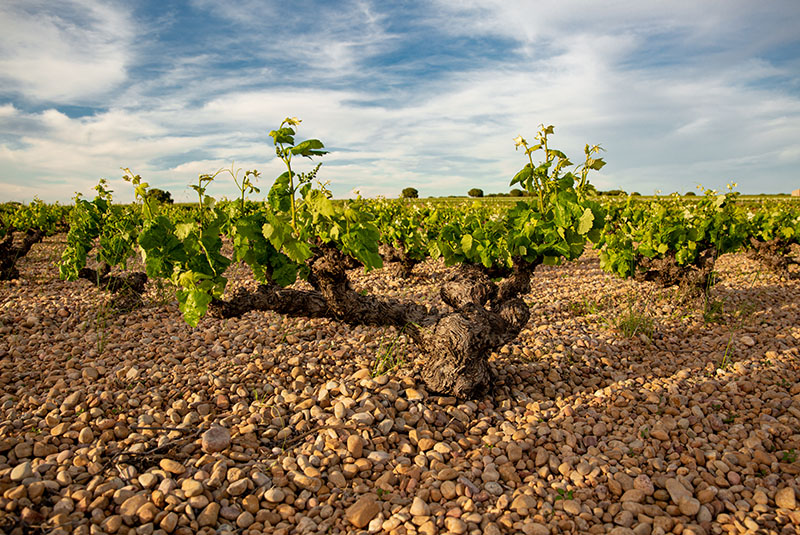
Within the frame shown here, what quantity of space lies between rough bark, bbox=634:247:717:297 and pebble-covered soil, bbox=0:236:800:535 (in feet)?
3.84

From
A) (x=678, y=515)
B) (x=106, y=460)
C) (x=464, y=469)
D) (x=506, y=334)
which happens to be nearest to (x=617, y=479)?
(x=678, y=515)

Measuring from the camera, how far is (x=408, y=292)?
8.89 meters

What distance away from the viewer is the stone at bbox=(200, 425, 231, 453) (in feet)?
11.9

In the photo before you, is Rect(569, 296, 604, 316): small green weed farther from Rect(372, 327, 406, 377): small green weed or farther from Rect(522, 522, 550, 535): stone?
Rect(522, 522, 550, 535): stone

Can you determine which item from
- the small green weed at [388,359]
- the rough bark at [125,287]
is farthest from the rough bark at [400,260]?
the rough bark at [125,287]

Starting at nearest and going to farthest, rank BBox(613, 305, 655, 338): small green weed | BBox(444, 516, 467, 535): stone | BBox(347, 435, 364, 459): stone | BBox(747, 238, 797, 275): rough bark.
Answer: BBox(444, 516, 467, 535): stone, BBox(347, 435, 364, 459): stone, BBox(613, 305, 655, 338): small green weed, BBox(747, 238, 797, 275): rough bark

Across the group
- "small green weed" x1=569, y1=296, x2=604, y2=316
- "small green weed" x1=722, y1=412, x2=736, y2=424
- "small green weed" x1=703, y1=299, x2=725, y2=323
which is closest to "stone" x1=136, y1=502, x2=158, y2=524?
"small green weed" x1=722, y1=412, x2=736, y2=424

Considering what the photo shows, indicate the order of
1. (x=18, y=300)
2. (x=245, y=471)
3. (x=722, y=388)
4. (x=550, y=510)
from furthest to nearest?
1. (x=18, y=300)
2. (x=722, y=388)
3. (x=245, y=471)
4. (x=550, y=510)

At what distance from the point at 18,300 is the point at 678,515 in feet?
32.8

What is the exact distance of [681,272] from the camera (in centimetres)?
809

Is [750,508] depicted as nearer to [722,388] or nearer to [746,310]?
[722,388]

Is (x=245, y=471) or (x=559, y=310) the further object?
(x=559, y=310)

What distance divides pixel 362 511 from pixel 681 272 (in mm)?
7393

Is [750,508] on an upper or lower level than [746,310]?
lower
